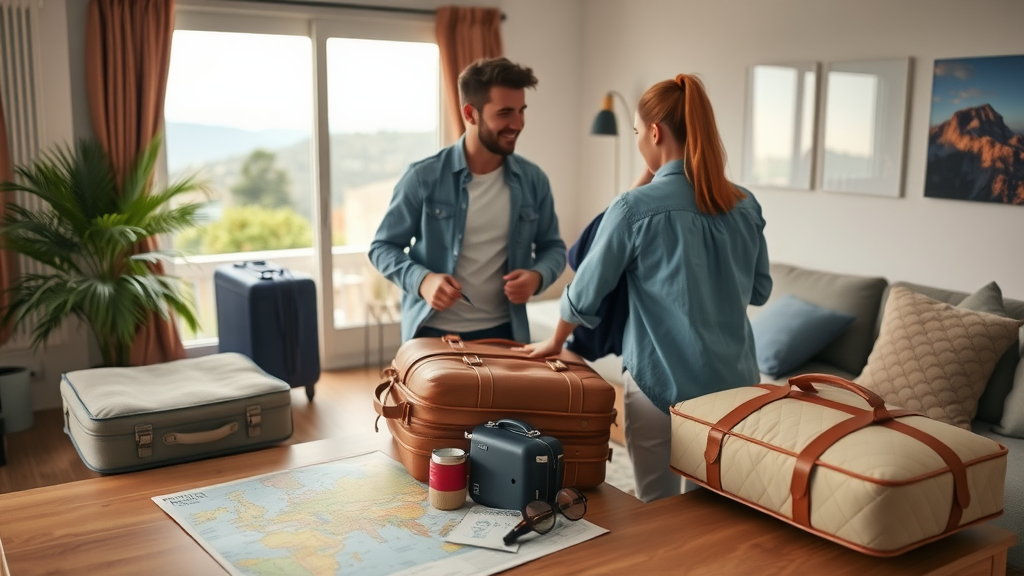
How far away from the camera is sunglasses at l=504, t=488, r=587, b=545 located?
1554 millimetres

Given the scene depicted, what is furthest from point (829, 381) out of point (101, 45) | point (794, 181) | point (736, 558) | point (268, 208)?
point (268, 208)

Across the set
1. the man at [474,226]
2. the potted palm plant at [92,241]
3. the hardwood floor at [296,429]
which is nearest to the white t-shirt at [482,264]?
the man at [474,226]

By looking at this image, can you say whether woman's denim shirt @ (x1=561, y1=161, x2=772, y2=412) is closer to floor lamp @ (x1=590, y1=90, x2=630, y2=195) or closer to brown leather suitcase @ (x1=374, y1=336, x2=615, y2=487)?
brown leather suitcase @ (x1=374, y1=336, x2=615, y2=487)

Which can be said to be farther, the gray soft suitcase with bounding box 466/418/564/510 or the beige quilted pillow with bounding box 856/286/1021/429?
the beige quilted pillow with bounding box 856/286/1021/429

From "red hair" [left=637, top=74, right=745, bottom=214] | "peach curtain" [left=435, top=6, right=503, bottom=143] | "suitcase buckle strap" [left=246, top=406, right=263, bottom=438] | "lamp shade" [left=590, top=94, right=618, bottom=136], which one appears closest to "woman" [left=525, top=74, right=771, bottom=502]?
"red hair" [left=637, top=74, right=745, bottom=214]

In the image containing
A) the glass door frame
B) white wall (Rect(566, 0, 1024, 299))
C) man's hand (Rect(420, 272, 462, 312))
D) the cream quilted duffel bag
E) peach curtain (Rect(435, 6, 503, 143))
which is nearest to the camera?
the cream quilted duffel bag

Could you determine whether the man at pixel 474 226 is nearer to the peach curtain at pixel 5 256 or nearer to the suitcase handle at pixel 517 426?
the suitcase handle at pixel 517 426

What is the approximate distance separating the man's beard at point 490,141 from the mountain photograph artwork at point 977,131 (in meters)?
2.33

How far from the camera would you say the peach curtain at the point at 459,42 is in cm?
536

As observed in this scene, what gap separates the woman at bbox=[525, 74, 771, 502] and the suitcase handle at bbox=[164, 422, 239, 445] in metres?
0.78

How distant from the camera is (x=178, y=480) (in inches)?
74.0

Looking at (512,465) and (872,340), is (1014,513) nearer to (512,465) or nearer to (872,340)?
(872,340)

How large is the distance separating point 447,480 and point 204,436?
2.41 ft

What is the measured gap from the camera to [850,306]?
3.82 m
